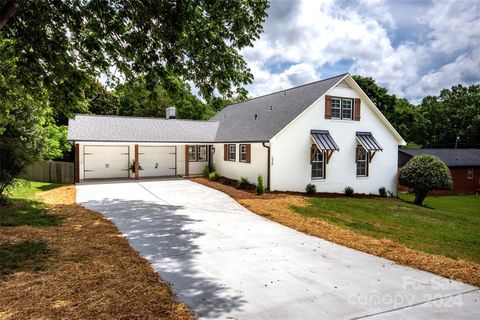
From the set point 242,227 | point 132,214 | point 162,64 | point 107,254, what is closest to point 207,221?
point 242,227

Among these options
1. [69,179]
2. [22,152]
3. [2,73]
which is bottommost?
[69,179]

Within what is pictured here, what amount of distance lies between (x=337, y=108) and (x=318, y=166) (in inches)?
141

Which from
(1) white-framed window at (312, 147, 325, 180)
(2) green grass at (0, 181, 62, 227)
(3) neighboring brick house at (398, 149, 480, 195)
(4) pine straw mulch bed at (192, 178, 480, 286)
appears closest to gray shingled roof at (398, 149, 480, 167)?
(3) neighboring brick house at (398, 149, 480, 195)

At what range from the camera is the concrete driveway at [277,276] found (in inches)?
174

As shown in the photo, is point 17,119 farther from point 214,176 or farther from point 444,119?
point 444,119

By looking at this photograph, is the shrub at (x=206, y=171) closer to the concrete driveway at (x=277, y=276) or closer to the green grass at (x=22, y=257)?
the concrete driveway at (x=277, y=276)

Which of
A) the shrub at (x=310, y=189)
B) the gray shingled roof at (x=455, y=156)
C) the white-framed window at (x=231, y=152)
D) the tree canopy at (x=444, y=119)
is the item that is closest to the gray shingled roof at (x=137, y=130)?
the white-framed window at (x=231, y=152)

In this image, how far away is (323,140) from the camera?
1691 cm

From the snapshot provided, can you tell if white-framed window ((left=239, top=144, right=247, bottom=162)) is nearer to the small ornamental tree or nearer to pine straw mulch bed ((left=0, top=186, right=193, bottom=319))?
the small ornamental tree

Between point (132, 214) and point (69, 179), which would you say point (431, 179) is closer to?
point (132, 214)

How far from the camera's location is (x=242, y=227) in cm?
927

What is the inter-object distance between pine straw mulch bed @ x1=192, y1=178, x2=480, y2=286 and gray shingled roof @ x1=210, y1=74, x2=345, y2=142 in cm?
447

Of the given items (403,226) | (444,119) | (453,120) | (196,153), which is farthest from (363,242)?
(453,120)

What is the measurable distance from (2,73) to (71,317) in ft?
30.0
